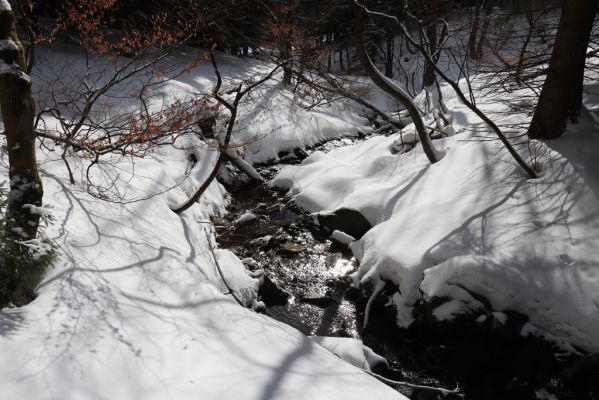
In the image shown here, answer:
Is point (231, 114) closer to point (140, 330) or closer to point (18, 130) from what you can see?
point (18, 130)

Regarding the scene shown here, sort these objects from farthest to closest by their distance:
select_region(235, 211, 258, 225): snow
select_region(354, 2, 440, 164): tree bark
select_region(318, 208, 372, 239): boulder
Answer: select_region(235, 211, 258, 225): snow
select_region(318, 208, 372, 239): boulder
select_region(354, 2, 440, 164): tree bark

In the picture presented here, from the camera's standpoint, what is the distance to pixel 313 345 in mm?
3986

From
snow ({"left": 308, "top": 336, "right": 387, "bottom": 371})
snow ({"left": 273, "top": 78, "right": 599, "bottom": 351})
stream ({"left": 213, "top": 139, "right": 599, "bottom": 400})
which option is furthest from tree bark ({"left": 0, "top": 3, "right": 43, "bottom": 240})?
snow ({"left": 273, "top": 78, "right": 599, "bottom": 351})

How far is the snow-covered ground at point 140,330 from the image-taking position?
280 cm

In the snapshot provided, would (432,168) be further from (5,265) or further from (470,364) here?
(5,265)

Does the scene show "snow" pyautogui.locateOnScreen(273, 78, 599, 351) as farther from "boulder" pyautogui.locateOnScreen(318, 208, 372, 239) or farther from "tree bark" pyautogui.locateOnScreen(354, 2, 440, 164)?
"tree bark" pyautogui.locateOnScreen(354, 2, 440, 164)

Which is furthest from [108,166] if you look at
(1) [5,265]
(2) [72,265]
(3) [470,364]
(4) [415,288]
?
(3) [470,364]

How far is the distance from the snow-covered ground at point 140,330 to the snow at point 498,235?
6.86ft

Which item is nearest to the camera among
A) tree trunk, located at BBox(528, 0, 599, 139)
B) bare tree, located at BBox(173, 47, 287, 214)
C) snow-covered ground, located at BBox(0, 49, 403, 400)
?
snow-covered ground, located at BBox(0, 49, 403, 400)

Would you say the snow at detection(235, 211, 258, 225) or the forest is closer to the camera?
the forest

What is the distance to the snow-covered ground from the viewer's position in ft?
9.20

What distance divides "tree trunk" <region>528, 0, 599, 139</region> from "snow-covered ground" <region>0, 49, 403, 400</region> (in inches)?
198

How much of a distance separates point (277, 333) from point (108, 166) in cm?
523

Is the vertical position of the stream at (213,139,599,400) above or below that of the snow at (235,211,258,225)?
below
